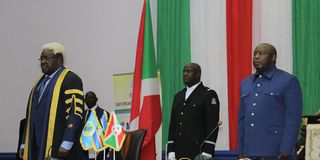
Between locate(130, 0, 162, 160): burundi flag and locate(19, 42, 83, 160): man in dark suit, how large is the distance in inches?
54.3

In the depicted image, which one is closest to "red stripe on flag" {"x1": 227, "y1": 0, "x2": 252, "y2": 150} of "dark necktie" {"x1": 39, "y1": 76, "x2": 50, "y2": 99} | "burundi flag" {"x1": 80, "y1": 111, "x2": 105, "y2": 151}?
"dark necktie" {"x1": 39, "y1": 76, "x2": 50, "y2": 99}

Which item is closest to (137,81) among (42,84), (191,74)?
(191,74)

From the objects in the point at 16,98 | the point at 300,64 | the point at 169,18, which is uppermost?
the point at 169,18

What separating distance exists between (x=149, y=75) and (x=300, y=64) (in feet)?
5.12

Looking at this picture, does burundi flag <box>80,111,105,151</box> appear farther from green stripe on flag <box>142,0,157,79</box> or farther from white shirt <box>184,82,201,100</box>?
green stripe on flag <box>142,0,157,79</box>

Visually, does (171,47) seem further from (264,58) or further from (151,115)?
(264,58)

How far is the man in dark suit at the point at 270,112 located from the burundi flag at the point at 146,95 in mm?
1778

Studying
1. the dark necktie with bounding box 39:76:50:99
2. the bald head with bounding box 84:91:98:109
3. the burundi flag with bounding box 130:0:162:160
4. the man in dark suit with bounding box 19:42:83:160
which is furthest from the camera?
the bald head with bounding box 84:91:98:109

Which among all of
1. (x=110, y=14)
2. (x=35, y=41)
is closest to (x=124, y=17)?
(x=110, y=14)

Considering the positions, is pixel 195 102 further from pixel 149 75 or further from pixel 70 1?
pixel 70 1

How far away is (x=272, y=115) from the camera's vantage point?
13.4 feet

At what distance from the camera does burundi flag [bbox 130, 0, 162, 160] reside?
5.88 meters

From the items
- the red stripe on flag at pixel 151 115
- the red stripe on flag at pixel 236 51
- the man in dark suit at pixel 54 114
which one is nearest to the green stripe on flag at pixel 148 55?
the red stripe on flag at pixel 151 115

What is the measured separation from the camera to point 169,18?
23.6ft
